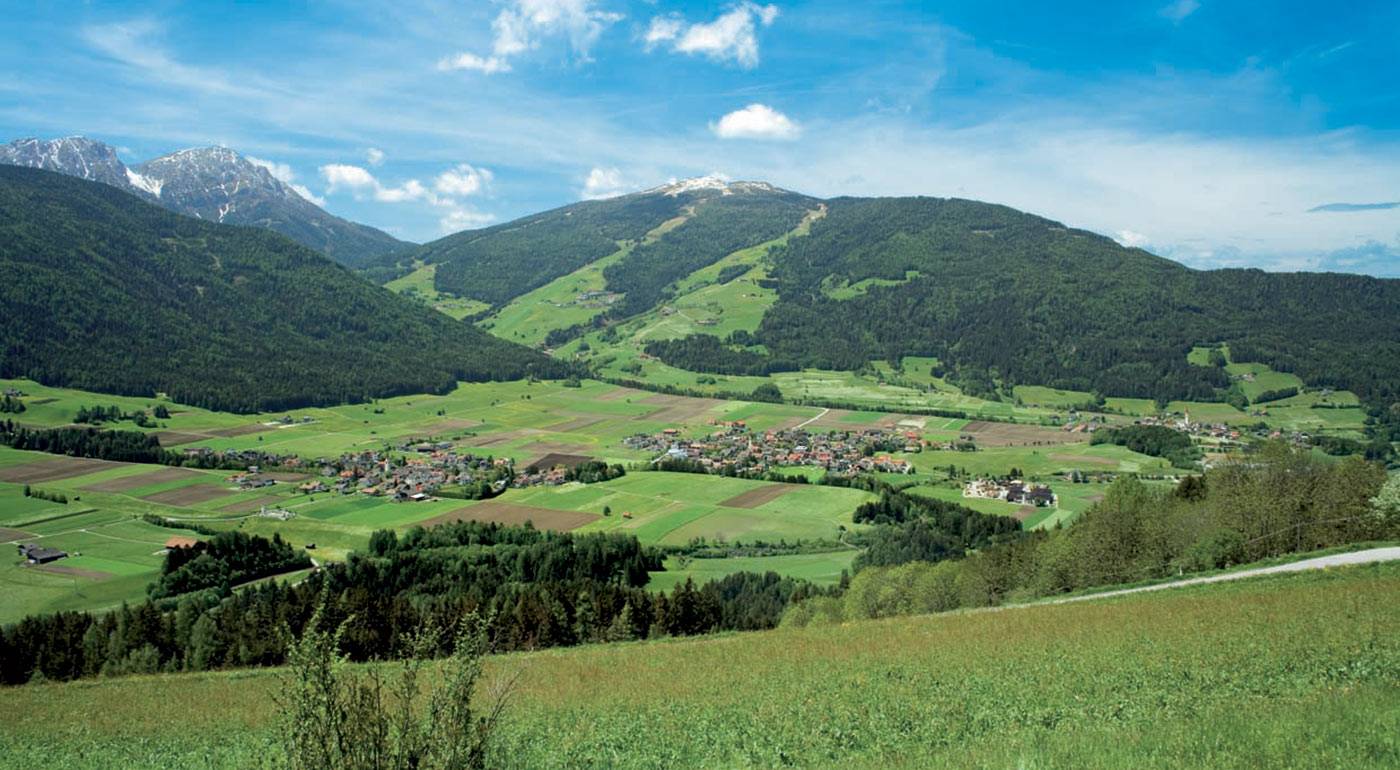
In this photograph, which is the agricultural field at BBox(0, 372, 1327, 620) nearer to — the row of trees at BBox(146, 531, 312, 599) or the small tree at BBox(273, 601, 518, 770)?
the row of trees at BBox(146, 531, 312, 599)

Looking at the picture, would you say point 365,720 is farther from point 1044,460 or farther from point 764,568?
point 1044,460

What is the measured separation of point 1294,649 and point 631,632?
87.3ft

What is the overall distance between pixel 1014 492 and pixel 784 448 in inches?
1381

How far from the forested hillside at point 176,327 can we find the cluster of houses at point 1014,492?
113m

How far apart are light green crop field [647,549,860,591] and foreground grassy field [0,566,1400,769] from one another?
28845mm

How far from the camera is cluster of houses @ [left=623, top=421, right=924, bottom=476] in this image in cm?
9006

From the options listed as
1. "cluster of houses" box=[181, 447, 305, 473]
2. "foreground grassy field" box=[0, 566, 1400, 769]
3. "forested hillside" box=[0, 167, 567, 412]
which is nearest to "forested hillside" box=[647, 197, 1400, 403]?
"forested hillside" box=[0, 167, 567, 412]

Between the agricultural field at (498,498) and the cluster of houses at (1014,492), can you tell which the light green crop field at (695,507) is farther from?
the cluster of houses at (1014,492)

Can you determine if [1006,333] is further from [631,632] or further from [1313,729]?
[1313,729]

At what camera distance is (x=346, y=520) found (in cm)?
6444

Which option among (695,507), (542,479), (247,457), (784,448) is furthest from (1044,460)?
(247,457)

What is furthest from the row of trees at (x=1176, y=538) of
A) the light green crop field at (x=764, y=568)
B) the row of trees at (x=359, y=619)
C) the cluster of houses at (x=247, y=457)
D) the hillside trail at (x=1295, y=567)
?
the cluster of houses at (x=247, y=457)

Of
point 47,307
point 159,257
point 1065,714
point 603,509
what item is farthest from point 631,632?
point 159,257

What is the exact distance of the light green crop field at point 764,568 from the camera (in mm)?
51312
